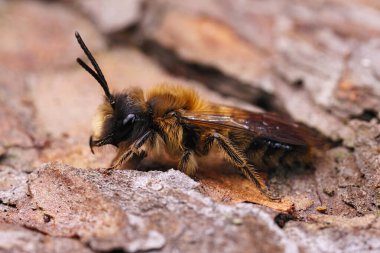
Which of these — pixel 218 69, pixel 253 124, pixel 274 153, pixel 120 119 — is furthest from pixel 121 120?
pixel 218 69

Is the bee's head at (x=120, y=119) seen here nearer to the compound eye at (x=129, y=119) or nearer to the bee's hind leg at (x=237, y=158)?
the compound eye at (x=129, y=119)

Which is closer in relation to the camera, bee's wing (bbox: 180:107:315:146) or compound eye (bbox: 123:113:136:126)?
compound eye (bbox: 123:113:136:126)

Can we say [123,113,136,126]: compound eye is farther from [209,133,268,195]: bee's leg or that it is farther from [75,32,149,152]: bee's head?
[209,133,268,195]: bee's leg

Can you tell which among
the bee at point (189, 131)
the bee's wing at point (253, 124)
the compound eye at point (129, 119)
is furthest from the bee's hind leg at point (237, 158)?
the compound eye at point (129, 119)

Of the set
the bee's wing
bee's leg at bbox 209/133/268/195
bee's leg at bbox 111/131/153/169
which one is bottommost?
bee's leg at bbox 111/131/153/169

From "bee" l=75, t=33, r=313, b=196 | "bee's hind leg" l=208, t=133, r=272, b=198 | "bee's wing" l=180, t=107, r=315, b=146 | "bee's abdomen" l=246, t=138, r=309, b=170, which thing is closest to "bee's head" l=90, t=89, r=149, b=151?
"bee" l=75, t=33, r=313, b=196
